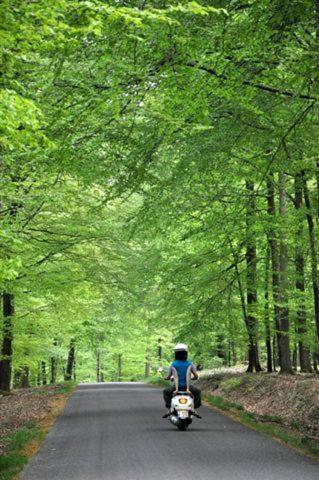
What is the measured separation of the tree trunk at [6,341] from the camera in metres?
22.4

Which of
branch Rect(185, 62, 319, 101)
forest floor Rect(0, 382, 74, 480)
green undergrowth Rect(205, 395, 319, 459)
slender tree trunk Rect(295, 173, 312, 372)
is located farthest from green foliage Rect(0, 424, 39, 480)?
slender tree trunk Rect(295, 173, 312, 372)

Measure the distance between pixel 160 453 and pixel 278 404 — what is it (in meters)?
6.88

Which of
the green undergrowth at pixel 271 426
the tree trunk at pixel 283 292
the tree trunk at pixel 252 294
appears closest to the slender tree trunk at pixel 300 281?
the tree trunk at pixel 283 292

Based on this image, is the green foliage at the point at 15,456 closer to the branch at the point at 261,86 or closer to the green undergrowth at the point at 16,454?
the green undergrowth at the point at 16,454

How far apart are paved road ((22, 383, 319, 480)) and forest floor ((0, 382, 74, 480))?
25cm

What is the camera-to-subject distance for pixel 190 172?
38.3ft

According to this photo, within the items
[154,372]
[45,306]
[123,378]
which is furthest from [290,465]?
[123,378]

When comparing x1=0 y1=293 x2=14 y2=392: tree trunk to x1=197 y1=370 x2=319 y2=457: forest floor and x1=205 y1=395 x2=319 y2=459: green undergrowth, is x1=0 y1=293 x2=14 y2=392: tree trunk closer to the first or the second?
x1=197 y1=370 x2=319 y2=457: forest floor

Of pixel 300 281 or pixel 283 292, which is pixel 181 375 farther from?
pixel 300 281

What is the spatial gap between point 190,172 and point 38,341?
19.6m

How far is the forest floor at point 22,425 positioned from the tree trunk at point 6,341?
74 centimetres

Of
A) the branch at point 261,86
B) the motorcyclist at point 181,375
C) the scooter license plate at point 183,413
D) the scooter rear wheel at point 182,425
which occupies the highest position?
the branch at point 261,86

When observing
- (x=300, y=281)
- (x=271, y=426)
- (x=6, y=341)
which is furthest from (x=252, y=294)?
(x=271, y=426)

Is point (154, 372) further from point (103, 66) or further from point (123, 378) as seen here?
point (103, 66)
